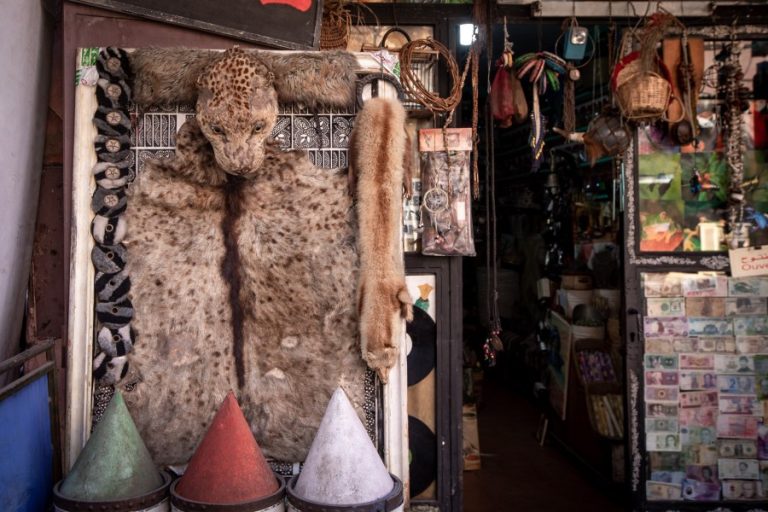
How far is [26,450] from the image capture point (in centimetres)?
207

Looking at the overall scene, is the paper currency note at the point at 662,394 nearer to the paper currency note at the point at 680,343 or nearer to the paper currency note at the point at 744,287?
the paper currency note at the point at 680,343

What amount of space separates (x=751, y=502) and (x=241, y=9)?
376 centimetres

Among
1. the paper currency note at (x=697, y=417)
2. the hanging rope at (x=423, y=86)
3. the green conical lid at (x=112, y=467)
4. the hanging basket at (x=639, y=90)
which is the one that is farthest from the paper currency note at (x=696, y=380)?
the green conical lid at (x=112, y=467)

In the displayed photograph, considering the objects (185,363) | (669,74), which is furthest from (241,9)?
(669,74)

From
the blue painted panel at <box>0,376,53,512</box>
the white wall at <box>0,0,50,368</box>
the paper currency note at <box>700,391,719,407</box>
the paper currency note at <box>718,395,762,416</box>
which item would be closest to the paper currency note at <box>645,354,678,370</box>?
the paper currency note at <box>700,391,719,407</box>

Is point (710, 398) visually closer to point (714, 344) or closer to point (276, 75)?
point (714, 344)

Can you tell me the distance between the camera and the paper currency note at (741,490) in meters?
3.60

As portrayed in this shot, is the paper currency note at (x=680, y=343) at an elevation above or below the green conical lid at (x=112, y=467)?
above

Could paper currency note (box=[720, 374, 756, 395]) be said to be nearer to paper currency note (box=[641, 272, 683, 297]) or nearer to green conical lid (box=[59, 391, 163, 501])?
paper currency note (box=[641, 272, 683, 297])

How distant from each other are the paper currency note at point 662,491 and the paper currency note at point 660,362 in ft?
2.17

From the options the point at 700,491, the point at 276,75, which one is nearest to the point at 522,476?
the point at 700,491

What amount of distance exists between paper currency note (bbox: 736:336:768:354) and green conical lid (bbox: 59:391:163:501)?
10.5ft

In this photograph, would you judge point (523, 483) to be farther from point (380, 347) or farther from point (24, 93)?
point (24, 93)

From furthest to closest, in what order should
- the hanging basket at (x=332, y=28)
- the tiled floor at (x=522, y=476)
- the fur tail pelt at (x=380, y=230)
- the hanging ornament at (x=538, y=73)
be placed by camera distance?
the tiled floor at (x=522, y=476) < the hanging ornament at (x=538, y=73) < the hanging basket at (x=332, y=28) < the fur tail pelt at (x=380, y=230)
